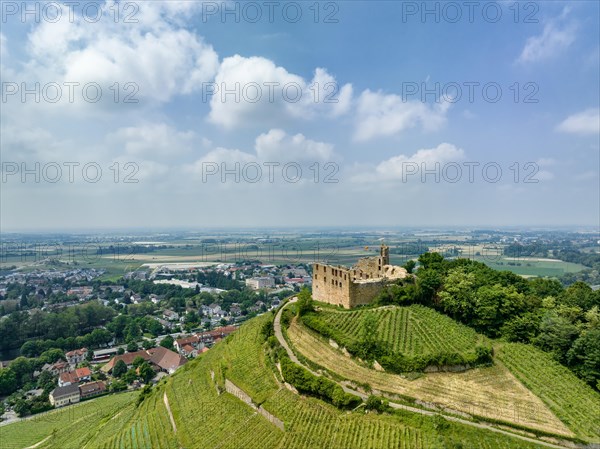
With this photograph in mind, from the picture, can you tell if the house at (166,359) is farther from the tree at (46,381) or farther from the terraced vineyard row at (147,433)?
the terraced vineyard row at (147,433)

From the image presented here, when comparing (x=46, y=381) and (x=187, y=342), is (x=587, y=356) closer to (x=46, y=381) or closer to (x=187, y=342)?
(x=187, y=342)

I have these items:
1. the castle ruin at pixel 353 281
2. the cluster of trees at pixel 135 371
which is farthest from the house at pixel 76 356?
the castle ruin at pixel 353 281

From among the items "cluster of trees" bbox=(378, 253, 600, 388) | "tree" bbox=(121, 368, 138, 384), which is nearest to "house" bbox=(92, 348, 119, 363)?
"tree" bbox=(121, 368, 138, 384)

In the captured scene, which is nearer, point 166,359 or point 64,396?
point 64,396

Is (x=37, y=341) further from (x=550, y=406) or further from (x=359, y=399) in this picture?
(x=550, y=406)

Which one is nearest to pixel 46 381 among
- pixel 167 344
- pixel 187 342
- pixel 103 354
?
pixel 103 354

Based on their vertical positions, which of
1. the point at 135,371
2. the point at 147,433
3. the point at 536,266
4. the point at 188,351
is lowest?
Result: the point at 135,371

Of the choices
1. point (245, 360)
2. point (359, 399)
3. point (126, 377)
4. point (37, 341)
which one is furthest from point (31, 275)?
point (359, 399)
